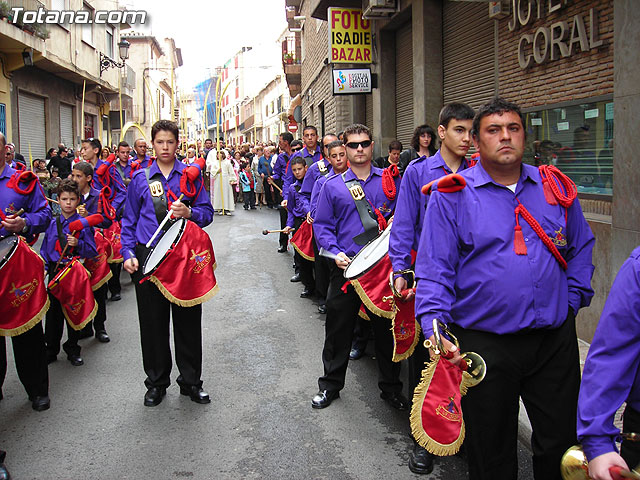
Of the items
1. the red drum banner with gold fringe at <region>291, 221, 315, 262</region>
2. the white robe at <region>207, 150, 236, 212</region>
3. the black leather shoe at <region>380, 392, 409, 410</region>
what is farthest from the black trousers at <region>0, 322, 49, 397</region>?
the white robe at <region>207, 150, 236, 212</region>

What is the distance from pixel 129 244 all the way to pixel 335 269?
1.55 m

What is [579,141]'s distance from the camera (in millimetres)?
7156

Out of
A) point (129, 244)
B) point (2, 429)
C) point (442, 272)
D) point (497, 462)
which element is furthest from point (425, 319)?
point (2, 429)

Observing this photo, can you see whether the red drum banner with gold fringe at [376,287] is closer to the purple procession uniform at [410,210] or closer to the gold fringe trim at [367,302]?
the gold fringe trim at [367,302]

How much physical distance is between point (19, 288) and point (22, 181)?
2.51 feet

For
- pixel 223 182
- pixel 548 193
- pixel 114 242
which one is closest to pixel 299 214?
pixel 114 242

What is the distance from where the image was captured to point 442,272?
292 cm

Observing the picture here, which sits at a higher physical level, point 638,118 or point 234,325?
point 638,118

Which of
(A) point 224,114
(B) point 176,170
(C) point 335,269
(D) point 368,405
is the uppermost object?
(A) point 224,114

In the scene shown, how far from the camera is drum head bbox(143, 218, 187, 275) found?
4.77 meters

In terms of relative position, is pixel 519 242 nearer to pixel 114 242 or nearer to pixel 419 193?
pixel 419 193

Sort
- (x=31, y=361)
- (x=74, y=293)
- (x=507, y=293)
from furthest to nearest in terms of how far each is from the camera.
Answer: (x=74, y=293)
(x=31, y=361)
(x=507, y=293)

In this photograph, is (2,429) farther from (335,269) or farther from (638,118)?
(638,118)

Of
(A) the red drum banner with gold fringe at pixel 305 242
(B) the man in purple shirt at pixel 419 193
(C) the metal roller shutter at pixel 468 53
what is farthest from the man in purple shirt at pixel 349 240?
(C) the metal roller shutter at pixel 468 53
